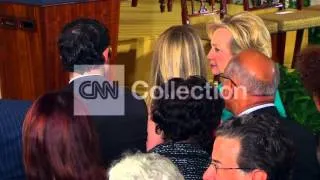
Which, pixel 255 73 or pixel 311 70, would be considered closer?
pixel 255 73

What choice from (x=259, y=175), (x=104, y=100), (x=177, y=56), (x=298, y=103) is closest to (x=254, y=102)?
(x=177, y=56)

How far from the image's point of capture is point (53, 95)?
65.7 inches

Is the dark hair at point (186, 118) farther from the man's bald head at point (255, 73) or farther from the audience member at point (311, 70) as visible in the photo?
the audience member at point (311, 70)

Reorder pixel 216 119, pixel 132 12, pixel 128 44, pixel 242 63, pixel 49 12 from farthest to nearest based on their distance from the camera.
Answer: pixel 132 12, pixel 128 44, pixel 49 12, pixel 242 63, pixel 216 119

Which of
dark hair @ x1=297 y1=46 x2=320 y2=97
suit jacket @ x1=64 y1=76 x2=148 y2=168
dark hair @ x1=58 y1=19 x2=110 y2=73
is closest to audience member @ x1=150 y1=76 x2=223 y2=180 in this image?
suit jacket @ x1=64 y1=76 x2=148 y2=168

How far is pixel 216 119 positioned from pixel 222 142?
0.46m

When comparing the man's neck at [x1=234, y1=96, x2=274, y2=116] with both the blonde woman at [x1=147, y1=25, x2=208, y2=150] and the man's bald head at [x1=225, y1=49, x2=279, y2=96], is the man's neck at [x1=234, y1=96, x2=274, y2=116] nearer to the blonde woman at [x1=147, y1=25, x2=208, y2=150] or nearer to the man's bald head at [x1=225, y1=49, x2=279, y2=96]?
the man's bald head at [x1=225, y1=49, x2=279, y2=96]

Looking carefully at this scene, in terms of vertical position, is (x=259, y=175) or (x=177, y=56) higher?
(x=177, y=56)

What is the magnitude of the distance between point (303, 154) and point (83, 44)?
0.96 m

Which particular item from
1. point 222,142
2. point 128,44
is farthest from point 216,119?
point 128,44

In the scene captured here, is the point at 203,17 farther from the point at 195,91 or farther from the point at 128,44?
the point at 195,91

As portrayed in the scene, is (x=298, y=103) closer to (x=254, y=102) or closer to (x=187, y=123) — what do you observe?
(x=254, y=102)

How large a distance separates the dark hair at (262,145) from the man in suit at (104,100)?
0.73 metres

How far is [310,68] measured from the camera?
2455 millimetres
